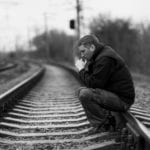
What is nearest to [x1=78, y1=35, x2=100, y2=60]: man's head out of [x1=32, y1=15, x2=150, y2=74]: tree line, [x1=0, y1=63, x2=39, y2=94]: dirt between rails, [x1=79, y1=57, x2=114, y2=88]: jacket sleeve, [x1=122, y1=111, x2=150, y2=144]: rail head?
[x1=79, y1=57, x2=114, y2=88]: jacket sleeve

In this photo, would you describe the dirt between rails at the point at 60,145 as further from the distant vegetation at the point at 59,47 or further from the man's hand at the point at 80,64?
the distant vegetation at the point at 59,47

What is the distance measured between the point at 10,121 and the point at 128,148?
98.5 inches

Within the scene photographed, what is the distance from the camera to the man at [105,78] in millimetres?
3746

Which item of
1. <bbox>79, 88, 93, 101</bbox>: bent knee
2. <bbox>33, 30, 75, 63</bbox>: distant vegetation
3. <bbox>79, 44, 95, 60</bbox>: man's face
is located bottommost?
<bbox>33, 30, 75, 63</bbox>: distant vegetation

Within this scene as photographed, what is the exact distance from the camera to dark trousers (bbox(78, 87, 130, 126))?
12.4 feet

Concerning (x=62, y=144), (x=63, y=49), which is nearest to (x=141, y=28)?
(x=63, y=49)

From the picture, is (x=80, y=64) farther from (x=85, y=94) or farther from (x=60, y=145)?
(x=60, y=145)

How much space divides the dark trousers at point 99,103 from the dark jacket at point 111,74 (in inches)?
3.5

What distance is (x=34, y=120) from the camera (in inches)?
207

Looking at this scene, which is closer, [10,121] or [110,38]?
[10,121]

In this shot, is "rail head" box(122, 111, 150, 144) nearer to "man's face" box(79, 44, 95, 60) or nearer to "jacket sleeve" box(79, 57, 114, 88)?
"jacket sleeve" box(79, 57, 114, 88)

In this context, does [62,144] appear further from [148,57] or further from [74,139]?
[148,57]

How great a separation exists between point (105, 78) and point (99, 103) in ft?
1.22

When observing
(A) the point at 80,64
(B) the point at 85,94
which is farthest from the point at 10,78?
(B) the point at 85,94
